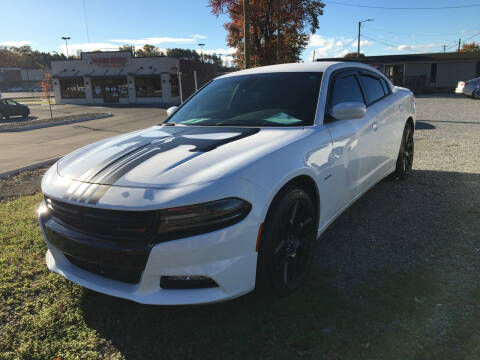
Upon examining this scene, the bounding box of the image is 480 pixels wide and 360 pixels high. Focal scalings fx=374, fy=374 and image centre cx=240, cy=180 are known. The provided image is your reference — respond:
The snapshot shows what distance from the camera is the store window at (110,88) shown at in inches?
1665

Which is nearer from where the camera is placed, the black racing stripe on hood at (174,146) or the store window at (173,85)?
the black racing stripe on hood at (174,146)

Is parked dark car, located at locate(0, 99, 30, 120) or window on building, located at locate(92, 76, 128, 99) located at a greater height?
window on building, located at locate(92, 76, 128, 99)

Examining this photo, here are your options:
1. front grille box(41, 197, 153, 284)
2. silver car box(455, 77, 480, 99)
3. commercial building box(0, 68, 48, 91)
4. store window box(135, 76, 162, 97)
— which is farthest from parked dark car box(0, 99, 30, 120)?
commercial building box(0, 68, 48, 91)

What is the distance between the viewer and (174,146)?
2.74m

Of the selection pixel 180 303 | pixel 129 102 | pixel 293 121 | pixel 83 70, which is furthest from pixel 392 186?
pixel 83 70

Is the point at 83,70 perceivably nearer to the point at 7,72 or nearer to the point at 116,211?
the point at 116,211

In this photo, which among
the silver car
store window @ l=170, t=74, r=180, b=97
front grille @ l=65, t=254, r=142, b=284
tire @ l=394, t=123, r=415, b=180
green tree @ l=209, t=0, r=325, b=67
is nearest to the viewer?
front grille @ l=65, t=254, r=142, b=284

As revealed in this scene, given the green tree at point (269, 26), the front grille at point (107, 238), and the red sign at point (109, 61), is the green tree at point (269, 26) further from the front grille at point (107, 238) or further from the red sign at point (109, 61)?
the front grille at point (107, 238)

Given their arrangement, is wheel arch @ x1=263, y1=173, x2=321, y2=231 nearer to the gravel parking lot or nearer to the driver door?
the driver door

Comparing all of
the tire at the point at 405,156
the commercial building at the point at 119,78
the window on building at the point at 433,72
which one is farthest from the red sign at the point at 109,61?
the tire at the point at 405,156

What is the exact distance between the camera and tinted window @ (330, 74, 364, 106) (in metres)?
3.53

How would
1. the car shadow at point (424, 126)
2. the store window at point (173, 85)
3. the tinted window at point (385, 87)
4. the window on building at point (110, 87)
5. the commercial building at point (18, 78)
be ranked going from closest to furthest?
the tinted window at point (385, 87) → the car shadow at point (424, 126) → the store window at point (173, 85) → the window on building at point (110, 87) → the commercial building at point (18, 78)

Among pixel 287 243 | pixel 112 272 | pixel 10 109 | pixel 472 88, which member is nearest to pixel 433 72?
pixel 472 88

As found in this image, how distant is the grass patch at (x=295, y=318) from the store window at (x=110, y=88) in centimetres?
4196
